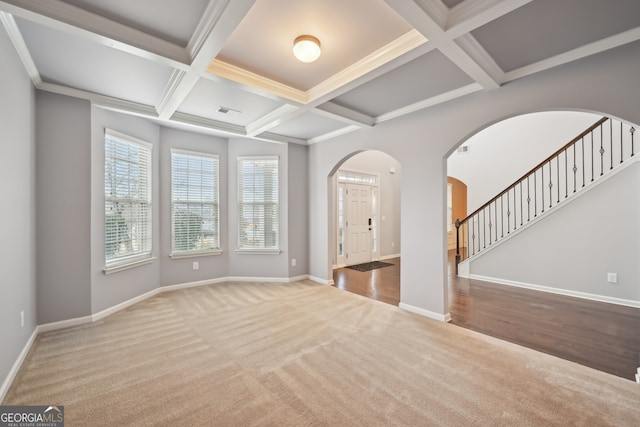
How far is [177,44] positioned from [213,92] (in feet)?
2.76

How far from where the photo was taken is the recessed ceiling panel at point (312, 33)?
1902 mm

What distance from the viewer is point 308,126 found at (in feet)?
14.3

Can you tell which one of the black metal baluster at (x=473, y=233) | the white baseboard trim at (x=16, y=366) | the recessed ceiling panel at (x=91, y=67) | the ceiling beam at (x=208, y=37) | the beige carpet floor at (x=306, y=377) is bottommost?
the beige carpet floor at (x=306, y=377)

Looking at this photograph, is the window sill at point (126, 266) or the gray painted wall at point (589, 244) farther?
the gray painted wall at point (589, 244)

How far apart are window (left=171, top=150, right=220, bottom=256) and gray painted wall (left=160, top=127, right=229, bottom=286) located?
0.08 metres

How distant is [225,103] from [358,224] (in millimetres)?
4484

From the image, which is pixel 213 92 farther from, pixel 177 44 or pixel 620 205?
pixel 620 205

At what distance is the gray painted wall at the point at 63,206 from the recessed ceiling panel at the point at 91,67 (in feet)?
1.33

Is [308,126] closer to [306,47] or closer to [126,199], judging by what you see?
[306,47]

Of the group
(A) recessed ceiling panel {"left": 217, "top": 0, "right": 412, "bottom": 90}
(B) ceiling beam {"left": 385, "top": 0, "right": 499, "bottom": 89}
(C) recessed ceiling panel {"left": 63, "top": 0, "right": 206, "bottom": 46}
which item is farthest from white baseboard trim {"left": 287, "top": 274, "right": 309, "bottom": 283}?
(B) ceiling beam {"left": 385, "top": 0, "right": 499, "bottom": 89}

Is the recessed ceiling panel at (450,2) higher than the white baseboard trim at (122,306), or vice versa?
the recessed ceiling panel at (450,2)

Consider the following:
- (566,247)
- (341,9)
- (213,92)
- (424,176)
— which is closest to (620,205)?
(566,247)

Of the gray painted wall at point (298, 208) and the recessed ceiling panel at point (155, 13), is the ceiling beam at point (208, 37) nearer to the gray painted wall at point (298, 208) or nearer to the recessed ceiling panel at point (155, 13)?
the recessed ceiling panel at point (155, 13)

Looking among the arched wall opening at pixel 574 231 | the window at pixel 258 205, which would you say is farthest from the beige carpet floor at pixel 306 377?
the arched wall opening at pixel 574 231
